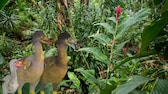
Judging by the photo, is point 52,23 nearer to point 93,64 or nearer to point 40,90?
point 93,64

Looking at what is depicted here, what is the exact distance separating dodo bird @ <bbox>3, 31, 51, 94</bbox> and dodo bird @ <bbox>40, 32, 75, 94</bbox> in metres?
0.03

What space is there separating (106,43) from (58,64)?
14.3 inches

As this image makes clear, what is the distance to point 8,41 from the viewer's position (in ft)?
12.1

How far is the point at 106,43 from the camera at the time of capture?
49.3 inches

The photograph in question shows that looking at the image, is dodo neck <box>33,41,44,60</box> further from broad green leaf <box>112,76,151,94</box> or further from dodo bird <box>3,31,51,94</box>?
broad green leaf <box>112,76,151,94</box>

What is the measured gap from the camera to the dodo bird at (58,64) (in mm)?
923

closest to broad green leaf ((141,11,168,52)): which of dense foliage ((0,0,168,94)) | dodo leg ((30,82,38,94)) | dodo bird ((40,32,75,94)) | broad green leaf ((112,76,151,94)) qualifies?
dense foliage ((0,0,168,94))

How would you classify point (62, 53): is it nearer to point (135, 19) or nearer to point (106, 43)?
point (135, 19)

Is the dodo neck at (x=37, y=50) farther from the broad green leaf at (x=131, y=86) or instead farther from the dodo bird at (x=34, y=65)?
the broad green leaf at (x=131, y=86)

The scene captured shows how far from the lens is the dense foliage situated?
2.92 ft

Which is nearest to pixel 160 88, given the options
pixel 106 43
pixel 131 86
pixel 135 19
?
pixel 131 86

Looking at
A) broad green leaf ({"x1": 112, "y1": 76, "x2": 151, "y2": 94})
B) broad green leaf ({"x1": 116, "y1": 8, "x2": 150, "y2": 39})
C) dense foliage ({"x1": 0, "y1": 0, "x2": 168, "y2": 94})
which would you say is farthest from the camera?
broad green leaf ({"x1": 116, "y1": 8, "x2": 150, "y2": 39})

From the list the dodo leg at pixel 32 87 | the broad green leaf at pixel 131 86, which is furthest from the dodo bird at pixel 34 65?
the broad green leaf at pixel 131 86

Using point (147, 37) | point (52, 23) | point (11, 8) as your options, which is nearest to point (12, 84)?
point (147, 37)
